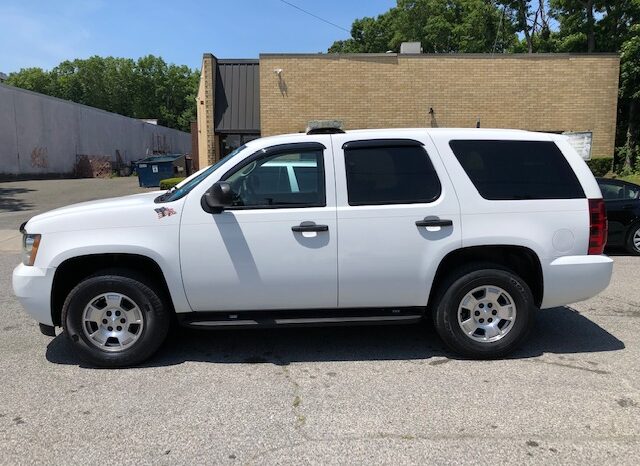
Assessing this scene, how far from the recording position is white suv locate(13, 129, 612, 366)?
13.7 ft

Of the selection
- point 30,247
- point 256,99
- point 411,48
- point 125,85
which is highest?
point 125,85

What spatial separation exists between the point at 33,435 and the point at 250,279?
1.76 meters

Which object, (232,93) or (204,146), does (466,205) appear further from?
(204,146)

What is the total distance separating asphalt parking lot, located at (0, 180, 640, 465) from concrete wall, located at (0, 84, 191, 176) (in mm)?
26048

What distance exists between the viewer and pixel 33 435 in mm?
3285

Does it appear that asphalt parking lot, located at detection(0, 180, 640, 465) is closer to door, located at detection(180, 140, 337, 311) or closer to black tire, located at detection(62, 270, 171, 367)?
black tire, located at detection(62, 270, 171, 367)

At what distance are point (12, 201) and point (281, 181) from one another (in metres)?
17.9

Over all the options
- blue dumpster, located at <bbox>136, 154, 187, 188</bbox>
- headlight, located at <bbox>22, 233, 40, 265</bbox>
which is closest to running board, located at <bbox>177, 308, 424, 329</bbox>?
headlight, located at <bbox>22, 233, 40, 265</bbox>

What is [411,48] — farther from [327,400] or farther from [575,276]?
Answer: [327,400]

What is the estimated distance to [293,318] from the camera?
14.2ft

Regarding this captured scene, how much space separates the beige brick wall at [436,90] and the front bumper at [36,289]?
14.2 metres

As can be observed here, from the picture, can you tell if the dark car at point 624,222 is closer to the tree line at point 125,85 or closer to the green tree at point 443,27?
the green tree at point 443,27

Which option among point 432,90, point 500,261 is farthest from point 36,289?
point 432,90

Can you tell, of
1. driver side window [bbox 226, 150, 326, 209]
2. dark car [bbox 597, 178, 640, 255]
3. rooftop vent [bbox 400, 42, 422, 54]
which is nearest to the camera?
driver side window [bbox 226, 150, 326, 209]
